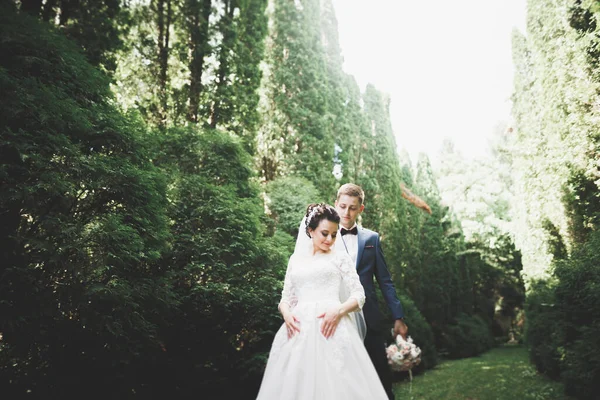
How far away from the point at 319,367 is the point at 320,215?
3.65 feet

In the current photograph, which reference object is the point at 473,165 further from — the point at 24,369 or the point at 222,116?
the point at 24,369

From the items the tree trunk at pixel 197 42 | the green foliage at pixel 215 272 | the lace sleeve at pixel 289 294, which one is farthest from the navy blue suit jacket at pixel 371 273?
the tree trunk at pixel 197 42

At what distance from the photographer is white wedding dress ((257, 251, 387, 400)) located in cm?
248

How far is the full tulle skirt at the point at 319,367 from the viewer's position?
2.46 meters

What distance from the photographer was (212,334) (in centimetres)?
560

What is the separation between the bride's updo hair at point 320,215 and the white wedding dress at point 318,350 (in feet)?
0.87

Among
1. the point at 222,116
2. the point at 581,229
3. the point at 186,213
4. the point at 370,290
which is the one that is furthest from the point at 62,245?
the point at 581,229

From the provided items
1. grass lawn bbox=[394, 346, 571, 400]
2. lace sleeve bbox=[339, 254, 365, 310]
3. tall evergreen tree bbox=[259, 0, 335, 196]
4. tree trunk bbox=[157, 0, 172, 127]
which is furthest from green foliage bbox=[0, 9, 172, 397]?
tall evergreen tree bbox=[259, 0, 335, 196]

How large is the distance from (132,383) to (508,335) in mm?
31443

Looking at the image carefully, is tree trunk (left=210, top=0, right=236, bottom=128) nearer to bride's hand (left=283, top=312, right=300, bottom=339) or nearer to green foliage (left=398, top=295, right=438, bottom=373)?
bride's hand (left=283, top=312, right=300, bottom=339)

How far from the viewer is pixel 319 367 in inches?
101

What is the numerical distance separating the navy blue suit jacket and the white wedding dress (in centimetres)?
47

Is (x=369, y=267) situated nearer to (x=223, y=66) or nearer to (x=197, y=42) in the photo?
(x=223, y=66)

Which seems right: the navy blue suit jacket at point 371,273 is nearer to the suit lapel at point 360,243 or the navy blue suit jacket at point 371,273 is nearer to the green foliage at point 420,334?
the suit lapel at point 360,243
